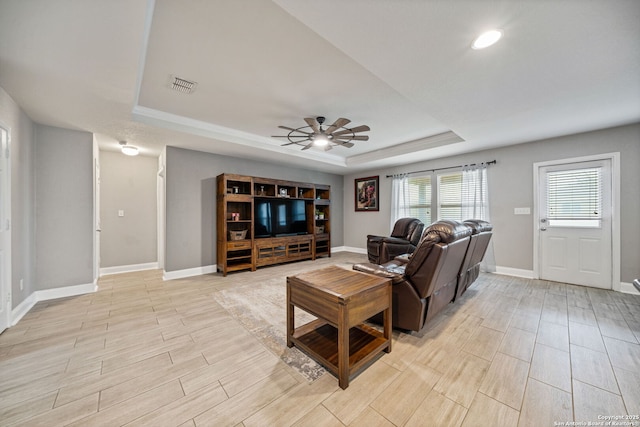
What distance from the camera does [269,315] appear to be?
271cm

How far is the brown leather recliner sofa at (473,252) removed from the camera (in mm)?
2826

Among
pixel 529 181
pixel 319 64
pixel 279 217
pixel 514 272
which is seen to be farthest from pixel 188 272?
pixel 529 181

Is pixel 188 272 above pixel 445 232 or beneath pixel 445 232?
beneath

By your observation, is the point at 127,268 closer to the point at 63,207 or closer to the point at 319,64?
the point at 63,207

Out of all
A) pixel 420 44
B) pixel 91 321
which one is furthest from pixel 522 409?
pixel 91 321

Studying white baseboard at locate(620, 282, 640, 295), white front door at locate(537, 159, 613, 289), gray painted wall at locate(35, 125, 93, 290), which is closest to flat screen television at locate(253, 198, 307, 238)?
gray painted wall at locate(35, 125, 93, 290)

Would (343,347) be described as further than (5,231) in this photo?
No

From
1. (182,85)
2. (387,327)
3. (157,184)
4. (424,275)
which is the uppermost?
(182,85)

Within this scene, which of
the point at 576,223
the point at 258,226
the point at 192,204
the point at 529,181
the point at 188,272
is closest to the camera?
the point at 576,223

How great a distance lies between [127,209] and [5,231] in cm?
252

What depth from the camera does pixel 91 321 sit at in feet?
8.53

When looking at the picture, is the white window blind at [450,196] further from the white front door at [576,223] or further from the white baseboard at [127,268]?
the white baseboard at [127,268]

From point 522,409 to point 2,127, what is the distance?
498cm

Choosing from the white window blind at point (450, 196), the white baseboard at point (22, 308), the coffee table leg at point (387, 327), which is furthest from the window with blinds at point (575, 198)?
the white baseboard at point (22, 308)
